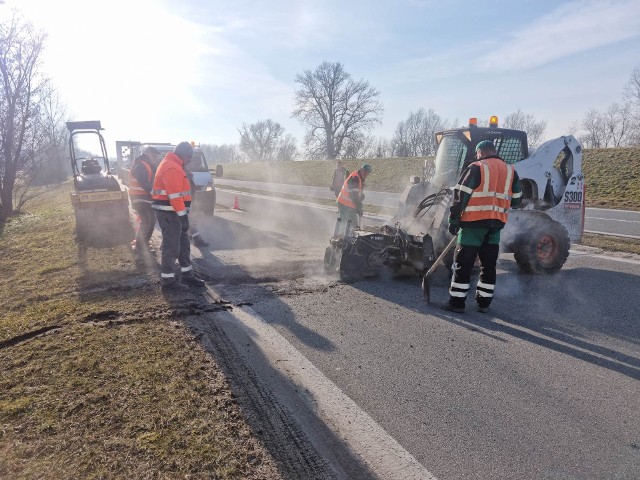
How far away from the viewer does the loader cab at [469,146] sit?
21.6 ft

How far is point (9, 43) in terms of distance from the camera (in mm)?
15031

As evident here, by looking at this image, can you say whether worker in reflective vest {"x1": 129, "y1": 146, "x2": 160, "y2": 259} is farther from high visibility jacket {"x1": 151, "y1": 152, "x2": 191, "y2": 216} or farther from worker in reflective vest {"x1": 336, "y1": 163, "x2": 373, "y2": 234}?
worker in reflective vest {"x1": 336, "y1": 163, "x2": 373, "y2": 234}

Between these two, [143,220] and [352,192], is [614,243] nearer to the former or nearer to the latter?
[352,192]

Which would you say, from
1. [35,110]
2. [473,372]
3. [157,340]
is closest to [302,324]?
[157,340]

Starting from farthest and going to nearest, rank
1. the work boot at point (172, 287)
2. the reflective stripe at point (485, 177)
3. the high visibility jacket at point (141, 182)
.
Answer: the high visibility jacket at point (141, 182) → the work boot at point (172, 287) → the reflective stripe at point (485, 177)

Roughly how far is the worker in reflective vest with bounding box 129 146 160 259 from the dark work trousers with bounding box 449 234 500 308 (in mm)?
5716

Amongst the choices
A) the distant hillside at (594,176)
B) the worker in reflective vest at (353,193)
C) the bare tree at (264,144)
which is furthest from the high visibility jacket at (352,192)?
the bare tree at (264,144)

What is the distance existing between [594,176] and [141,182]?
23.2 metres

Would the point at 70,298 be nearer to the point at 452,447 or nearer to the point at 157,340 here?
the point at 157,340

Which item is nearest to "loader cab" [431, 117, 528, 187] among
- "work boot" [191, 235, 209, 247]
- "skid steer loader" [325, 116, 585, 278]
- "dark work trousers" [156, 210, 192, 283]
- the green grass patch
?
"skid steer loader" [325, 116, 585, 278]

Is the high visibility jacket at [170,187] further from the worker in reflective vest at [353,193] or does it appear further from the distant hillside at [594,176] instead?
the distant hillside at [594,176]

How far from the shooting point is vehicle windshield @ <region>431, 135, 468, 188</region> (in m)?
6.71

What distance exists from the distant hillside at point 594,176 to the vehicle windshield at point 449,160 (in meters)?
13.9

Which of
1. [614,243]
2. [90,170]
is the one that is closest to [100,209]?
[90,170]
